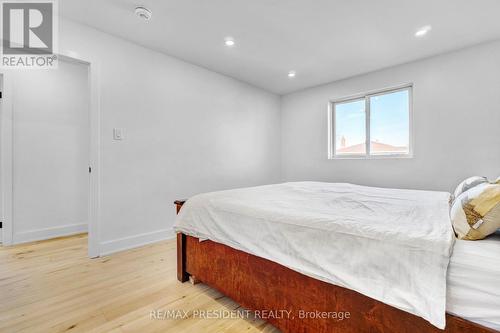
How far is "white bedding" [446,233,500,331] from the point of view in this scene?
684 mm

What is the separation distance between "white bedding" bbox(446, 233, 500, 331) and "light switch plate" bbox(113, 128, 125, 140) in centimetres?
288

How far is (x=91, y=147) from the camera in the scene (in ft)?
7.69

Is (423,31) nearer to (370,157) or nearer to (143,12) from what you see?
(370,157)

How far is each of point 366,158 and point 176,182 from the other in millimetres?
2926

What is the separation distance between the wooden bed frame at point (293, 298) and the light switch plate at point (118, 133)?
156 centimetres

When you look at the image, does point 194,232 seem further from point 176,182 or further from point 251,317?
point 176,182

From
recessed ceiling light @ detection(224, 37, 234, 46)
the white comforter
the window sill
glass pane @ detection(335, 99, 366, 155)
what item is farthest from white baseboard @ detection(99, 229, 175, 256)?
glass pane @ detection(335, 99, 366, 155)

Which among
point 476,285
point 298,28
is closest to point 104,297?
point 476,285

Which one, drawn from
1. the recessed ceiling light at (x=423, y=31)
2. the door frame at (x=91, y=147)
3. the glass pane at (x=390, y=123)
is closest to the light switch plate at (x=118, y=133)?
the door frame at (x=91, y=147)

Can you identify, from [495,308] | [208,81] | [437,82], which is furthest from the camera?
[208,81]

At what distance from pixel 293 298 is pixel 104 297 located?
4.56 ft

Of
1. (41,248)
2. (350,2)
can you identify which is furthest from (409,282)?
(41,248)

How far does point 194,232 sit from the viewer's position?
1642 millimetres

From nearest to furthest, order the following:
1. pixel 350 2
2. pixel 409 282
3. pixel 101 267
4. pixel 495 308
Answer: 1. pixel 495 308
2. pixel 409 282
3. pixel 350 2
4. pixel 101 267
